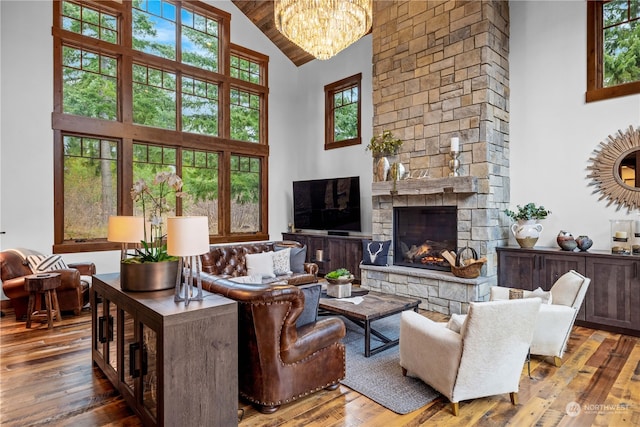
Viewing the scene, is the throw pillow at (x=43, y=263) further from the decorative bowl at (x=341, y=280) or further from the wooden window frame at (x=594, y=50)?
the wooden window frame at (x=594, y=50)

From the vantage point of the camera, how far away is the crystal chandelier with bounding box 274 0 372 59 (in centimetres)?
360

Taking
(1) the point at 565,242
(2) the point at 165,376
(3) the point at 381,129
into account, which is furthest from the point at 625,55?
(2) the point at 165,376

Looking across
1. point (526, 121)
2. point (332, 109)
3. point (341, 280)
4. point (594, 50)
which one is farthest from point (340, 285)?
point (332, 109)

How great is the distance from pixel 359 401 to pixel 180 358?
4.36ft

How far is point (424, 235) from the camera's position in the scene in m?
5.53

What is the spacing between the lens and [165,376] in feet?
6.46

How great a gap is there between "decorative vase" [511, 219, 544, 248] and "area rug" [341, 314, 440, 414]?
7.69 feet

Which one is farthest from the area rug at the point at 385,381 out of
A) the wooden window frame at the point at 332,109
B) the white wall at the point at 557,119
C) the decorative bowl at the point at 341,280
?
the wooden window frame at the point at 332,109

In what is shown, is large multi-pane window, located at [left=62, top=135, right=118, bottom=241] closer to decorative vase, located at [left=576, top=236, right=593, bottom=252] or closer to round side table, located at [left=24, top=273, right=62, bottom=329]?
round side table, located at [left=24, top=273, right=62, bottom=329]

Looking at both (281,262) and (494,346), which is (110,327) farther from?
(281,262)

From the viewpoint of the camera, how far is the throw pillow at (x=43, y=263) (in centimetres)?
463

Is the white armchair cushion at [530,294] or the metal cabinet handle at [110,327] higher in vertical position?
the white armchair cushion at [530,294]

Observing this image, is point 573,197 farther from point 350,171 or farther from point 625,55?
point 350,171

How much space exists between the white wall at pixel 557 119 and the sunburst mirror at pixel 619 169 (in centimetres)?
8
